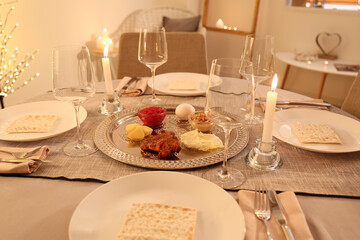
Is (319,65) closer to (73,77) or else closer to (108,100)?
(108,100)

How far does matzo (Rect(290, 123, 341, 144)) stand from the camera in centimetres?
100

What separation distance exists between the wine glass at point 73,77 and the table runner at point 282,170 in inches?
2.2

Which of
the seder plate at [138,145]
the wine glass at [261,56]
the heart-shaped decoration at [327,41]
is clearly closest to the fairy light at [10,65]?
the seder plate at [138,145]

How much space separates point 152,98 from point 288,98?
0.65 metres

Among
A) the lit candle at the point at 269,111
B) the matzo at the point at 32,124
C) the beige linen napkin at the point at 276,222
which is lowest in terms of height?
the matzo at the point at 32,124

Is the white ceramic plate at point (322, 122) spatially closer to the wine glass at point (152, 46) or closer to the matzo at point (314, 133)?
the matzo at point (314, 133)

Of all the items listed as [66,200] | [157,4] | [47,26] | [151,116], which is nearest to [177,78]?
[151,116]

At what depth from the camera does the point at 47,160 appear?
90 centimetres

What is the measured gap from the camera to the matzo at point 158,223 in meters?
0.61

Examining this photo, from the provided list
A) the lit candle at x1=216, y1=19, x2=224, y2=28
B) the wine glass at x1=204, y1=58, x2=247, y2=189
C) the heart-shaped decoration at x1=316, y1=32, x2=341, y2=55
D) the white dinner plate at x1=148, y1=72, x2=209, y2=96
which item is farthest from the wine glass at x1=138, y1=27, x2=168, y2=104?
the lit candle at x1=216, y1=19, x2=224, y2=28

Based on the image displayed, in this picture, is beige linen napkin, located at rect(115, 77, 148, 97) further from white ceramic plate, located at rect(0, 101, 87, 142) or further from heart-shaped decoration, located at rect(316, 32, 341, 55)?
heart-shaped decoration, located at rect(316, 32, 341, 55)

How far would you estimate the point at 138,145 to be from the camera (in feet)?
3.32

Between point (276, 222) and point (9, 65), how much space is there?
2690 mm

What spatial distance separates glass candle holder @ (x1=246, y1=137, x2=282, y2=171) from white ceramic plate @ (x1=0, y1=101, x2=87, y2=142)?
64 centimetres
